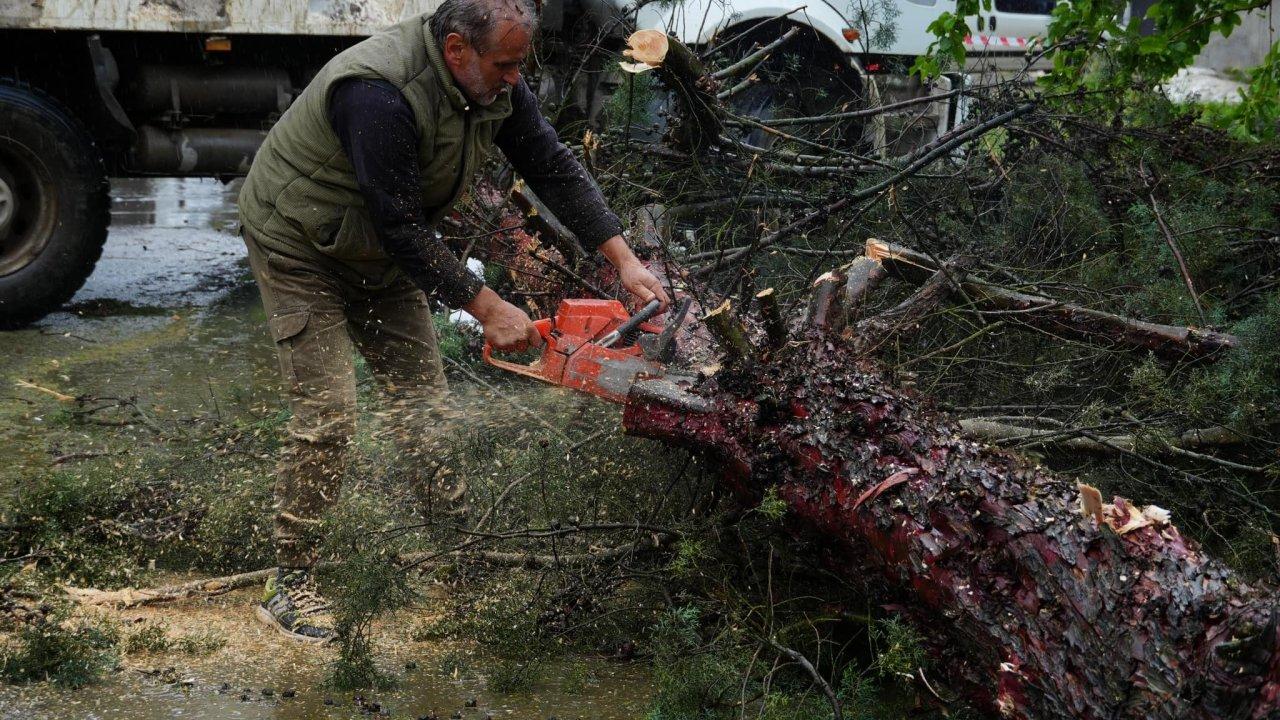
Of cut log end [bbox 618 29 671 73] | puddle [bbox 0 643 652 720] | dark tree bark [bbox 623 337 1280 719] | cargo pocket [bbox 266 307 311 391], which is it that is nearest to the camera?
dark tree bark [bbox 623 337 1280 719]

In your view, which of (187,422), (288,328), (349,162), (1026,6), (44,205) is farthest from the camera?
(1026,6)

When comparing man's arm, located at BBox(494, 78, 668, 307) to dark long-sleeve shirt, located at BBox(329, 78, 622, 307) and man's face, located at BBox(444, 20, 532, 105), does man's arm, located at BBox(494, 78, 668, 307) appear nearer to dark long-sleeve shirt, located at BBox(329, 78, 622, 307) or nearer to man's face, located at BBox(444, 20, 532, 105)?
dark long-sleeve shirt, located at BBox(329, 78, 622, 307)

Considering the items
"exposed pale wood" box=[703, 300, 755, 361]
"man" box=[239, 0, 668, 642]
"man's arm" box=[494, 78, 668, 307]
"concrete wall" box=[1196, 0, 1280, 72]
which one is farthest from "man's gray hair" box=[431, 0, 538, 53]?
"concrete wall" box=[1196, 0, 1280, 72]

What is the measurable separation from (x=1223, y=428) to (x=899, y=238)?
5.14ft

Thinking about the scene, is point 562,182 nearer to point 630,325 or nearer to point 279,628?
point 630,325

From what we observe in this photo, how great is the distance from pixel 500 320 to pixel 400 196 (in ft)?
1.47

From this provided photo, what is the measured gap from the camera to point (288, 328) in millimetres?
3350

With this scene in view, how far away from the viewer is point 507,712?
2.69 m

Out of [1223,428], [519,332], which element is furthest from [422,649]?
[1223,428]

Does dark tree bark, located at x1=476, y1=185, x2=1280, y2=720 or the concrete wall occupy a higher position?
the concrete wall

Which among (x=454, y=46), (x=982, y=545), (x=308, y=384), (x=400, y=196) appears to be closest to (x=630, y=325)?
(x=400, y=196)

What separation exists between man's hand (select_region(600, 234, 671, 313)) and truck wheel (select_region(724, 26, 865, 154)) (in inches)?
70.4

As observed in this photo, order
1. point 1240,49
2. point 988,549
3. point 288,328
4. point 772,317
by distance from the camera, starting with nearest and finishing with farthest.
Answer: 1. point 988,549
2. point 772,317
3. point 288,328
4. point 1240,49

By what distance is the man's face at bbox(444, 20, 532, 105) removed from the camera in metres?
2.95
